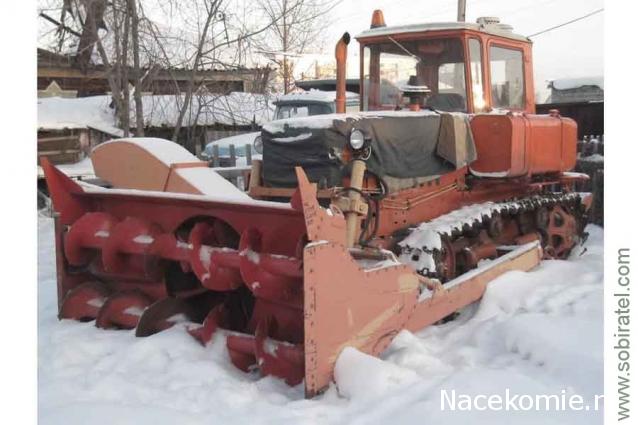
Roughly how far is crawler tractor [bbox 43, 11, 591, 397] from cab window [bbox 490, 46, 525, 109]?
0.03m

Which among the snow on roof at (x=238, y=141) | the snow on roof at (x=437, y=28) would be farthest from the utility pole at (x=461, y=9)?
the snow on roof at (x=437, y=28)

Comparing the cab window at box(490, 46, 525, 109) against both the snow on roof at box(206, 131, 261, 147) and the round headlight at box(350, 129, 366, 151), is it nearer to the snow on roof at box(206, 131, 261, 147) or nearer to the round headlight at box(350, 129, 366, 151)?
the round headlight at box(350, 129, 366, 151)

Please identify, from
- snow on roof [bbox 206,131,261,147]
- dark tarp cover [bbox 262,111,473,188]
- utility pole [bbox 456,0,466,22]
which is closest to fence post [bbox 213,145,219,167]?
snow on roof [bbox 206,131,261,147]

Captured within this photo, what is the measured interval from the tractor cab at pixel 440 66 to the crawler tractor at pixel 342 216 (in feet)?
0.05

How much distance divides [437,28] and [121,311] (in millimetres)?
3452

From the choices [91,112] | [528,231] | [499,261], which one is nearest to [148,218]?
[499,261]

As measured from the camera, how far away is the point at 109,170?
5797mm

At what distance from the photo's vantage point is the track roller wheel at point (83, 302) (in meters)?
4.98

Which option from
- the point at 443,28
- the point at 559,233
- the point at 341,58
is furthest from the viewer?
the point at 559,233

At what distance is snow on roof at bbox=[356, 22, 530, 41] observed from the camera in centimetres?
602

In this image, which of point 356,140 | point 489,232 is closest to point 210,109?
point 489,232

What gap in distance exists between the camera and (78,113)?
50.6ft

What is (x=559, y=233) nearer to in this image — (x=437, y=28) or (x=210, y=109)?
(x=437, y=28)

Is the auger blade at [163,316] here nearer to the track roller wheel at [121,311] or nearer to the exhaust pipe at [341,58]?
the track roller wheel at [121,311]
